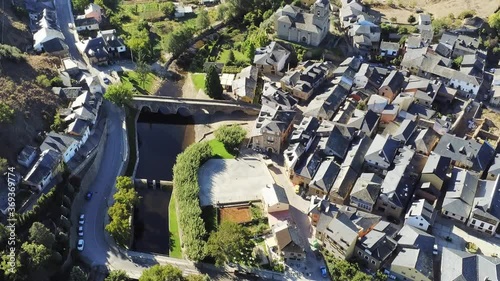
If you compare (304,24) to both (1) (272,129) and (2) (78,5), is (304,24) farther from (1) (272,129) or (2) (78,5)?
(2) (78,5)

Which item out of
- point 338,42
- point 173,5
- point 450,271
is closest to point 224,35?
point 173,5

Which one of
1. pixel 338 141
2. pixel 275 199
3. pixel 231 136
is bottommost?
pixel 275 199

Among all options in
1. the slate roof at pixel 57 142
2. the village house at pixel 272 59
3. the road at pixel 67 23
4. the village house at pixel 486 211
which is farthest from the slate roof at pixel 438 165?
the road at pixel 67 23

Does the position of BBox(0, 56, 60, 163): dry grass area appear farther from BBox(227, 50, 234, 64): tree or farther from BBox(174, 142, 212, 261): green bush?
BBox(227, 50, 234, 64): tree

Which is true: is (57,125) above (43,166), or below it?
above

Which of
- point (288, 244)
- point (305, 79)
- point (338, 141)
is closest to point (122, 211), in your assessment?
point (288, 244)

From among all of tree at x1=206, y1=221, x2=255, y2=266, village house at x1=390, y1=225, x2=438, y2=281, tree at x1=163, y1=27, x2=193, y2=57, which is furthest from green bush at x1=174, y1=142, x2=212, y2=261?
tree at x1=163, y1=27, x2=193, y2=57

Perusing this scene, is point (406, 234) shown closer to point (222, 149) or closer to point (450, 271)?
point (450, 271)
